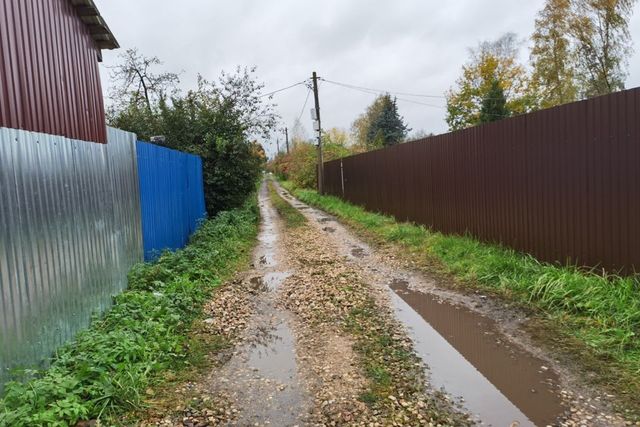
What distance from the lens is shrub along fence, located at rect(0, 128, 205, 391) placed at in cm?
306

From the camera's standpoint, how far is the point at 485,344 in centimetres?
422

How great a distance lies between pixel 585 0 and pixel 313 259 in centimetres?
2760

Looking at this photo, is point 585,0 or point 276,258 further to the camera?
point 585,0

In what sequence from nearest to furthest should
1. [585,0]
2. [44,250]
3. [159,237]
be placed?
[44,250]
[159,237]
[585,0]

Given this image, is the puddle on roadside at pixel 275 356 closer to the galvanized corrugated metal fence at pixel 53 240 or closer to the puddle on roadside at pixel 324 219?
the galvanized corrugated metal fence at pixel 53 240

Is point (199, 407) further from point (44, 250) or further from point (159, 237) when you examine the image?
point (159, 237)

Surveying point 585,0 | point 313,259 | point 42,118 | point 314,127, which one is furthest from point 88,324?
point 585,0

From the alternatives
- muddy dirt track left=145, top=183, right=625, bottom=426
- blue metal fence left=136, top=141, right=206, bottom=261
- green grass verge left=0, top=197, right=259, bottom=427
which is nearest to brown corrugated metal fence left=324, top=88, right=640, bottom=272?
muddy dirt track left=145, top=183, right=625, bottom=426

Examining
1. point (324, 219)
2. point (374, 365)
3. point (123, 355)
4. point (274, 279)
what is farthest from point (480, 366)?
point (324, 219)

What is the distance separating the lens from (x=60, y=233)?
385 cm

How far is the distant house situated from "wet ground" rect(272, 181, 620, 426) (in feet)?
13.8

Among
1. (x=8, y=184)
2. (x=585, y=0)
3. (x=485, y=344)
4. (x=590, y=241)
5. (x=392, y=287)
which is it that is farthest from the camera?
(x=585, y=0)

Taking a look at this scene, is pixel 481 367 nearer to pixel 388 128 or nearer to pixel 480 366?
pixel 480 366

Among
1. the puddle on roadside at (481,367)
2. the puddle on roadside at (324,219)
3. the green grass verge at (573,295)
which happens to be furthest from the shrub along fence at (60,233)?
the puddle on roadside at (324,219)
